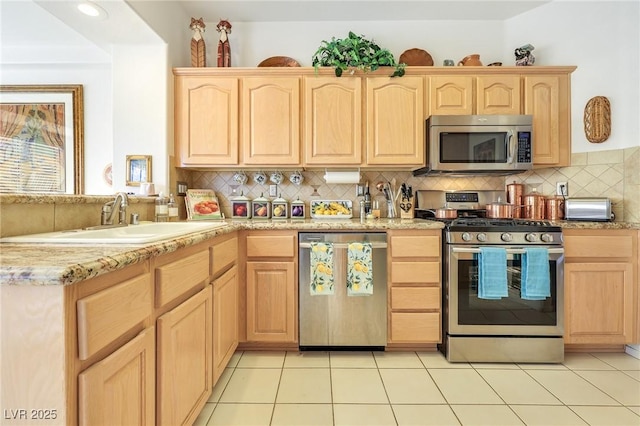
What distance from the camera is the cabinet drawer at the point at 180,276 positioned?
103 cm

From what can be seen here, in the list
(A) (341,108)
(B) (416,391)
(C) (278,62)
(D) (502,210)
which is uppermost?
(C) (278,62)

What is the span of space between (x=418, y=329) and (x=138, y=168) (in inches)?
91.0

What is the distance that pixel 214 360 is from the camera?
5.06 ft

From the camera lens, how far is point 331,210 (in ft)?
8.68

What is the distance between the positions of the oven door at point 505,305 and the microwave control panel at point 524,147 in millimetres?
700

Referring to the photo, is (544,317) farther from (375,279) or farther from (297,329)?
(297,329)

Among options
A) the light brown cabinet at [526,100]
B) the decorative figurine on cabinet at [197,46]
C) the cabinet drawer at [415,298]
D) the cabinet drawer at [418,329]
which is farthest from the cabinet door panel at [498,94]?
the decorative figurine on cabinet at [197,46]

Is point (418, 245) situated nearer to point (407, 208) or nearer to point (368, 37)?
point (407, 208)

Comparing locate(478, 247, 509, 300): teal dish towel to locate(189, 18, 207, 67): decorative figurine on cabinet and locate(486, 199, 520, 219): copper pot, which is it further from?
locate(189, 18, 207, 67): decorative figurine on cabinet

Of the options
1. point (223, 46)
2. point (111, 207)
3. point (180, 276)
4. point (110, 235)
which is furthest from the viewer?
point (223, 46)

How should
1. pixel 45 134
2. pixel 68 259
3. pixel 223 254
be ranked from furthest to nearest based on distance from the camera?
pixel 45 134, pixel 223 254, pixel 68 259

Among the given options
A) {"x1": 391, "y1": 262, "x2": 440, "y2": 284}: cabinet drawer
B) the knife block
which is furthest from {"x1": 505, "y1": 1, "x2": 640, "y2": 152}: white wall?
{"x1": 391, "y1": 262, "x2": 440, "y2": 284}: cabinet drawer

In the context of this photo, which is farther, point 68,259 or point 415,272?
point 415,272

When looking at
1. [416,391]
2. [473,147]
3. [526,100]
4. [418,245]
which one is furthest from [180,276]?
[526,100]
